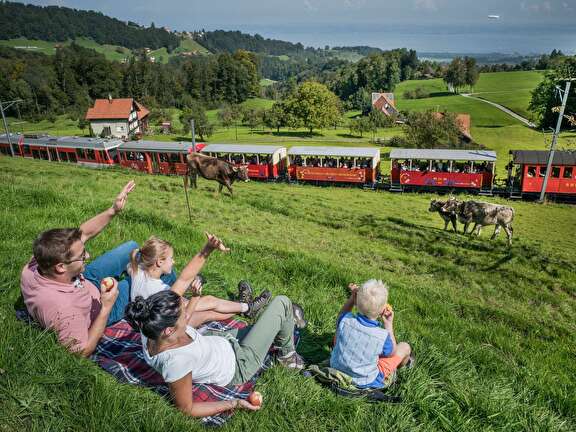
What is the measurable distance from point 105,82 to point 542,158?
9411cm

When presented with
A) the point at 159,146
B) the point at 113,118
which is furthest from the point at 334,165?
the point at 113,118

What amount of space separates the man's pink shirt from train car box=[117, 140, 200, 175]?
25.3 meters

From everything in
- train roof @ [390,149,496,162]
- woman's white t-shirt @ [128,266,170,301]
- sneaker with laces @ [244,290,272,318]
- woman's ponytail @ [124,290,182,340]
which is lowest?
train roof @ [390,149,496,162]

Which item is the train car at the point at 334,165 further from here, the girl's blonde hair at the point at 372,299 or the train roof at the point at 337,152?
the girl's blonde hair at the point at 372,299

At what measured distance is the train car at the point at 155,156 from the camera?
28961 millimetres

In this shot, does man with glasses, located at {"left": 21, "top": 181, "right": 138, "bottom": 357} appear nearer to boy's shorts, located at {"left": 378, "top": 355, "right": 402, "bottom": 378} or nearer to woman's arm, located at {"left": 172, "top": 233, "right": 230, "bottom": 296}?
woman's arm, located at {"left": 172, "top": 233, "right": 230, "bottom": 296}

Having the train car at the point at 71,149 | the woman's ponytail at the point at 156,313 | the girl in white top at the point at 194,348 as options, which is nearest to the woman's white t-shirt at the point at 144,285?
the girl in white top at the point at 194,348

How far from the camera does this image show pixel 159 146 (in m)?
29.9

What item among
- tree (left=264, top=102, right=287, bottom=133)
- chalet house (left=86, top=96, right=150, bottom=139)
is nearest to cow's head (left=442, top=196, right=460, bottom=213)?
tree (left=264, top=102, right=287, bottom=133)

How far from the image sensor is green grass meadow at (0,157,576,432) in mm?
2943

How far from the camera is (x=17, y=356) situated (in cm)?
307

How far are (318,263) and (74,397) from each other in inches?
201

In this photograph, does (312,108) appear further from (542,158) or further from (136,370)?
(136,370)

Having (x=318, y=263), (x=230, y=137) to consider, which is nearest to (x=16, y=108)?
(x=230, y=137)
